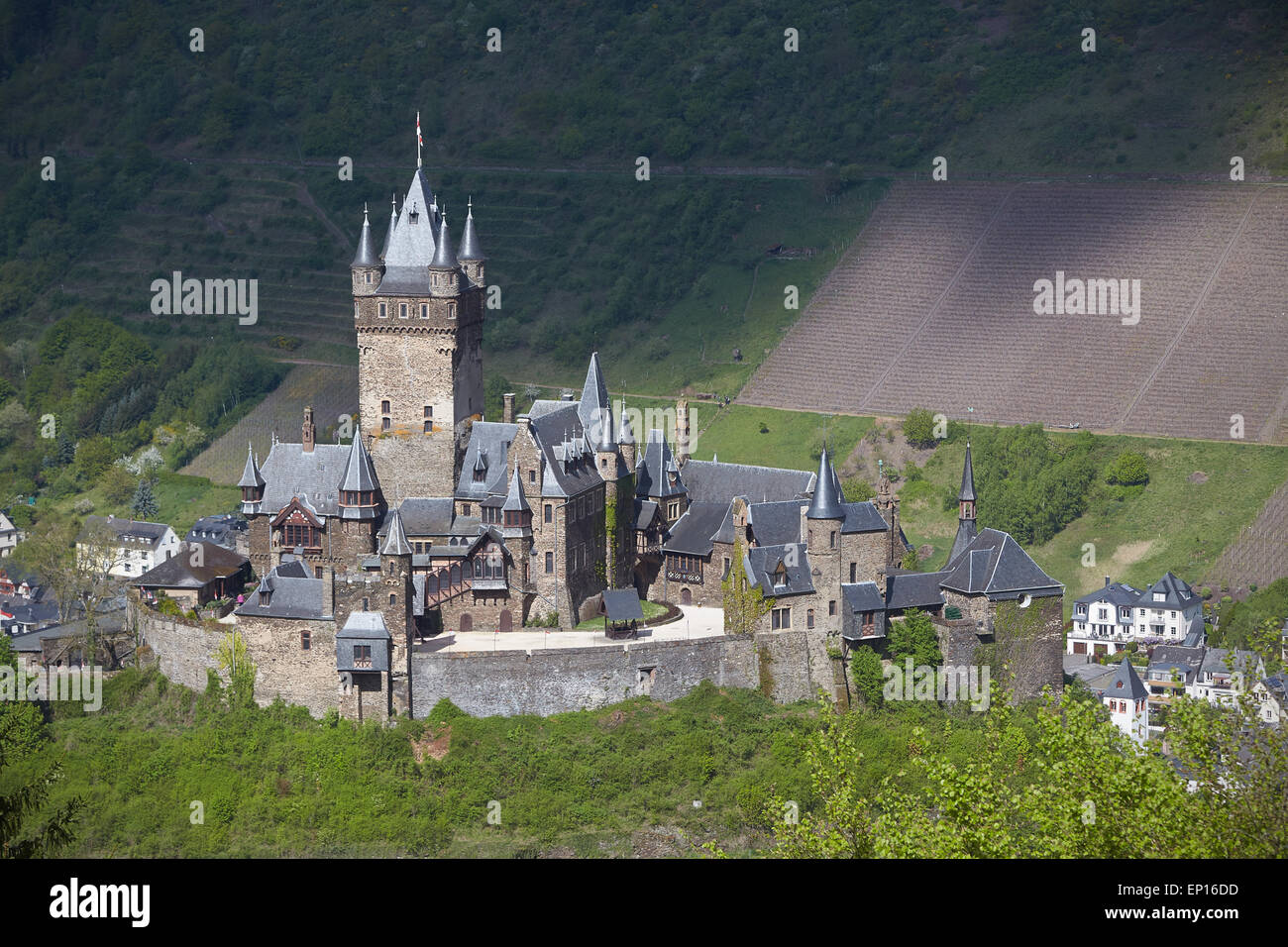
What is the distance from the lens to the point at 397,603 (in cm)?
6900

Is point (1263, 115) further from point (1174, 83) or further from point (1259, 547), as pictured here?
point (1259, 547)

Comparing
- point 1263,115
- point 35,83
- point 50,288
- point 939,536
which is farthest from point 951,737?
point 35,83

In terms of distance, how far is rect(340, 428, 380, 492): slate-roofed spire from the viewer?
74438 millimetres

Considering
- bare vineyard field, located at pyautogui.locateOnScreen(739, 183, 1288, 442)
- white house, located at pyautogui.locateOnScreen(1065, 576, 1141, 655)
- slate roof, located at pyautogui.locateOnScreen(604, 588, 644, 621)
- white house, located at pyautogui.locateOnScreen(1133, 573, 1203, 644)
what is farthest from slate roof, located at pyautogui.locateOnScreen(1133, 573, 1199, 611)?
slate roof, located at pyautogui.locateOnScreen(604, 588, 644, 621)

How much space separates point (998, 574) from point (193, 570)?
2787cm

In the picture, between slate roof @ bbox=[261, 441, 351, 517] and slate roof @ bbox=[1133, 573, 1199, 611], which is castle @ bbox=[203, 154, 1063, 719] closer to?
slate roof @ bbox=[261, 441, 351, 517]

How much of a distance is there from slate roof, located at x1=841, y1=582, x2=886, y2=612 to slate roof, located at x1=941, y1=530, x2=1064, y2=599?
357 centimetres

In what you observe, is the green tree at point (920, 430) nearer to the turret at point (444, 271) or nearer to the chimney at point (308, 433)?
the turret at point (444, 271)

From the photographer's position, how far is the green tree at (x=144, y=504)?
353ft

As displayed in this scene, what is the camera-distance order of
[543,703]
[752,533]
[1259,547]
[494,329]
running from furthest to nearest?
[494,329], [1259,547], [752,533], [543,703]

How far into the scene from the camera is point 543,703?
71.2m

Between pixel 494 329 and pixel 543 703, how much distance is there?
188 ft

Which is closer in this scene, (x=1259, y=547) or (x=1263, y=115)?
(x=1259, y=547)

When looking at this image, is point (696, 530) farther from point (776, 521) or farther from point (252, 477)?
point (252, 477)
